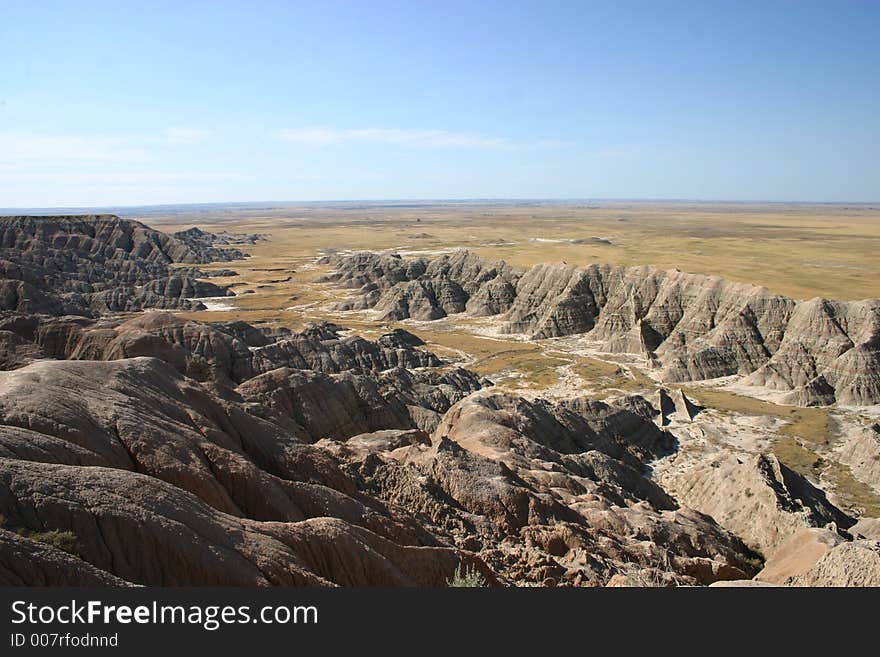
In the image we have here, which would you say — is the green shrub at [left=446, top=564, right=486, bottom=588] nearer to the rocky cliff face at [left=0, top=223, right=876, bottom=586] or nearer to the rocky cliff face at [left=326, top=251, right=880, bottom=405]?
the rocky cliff face at [left=0, top=223, right=876, bottom=586]

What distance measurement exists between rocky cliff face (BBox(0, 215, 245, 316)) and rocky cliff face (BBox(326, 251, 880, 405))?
34.7m

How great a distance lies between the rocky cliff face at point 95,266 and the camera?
75312 millimetres

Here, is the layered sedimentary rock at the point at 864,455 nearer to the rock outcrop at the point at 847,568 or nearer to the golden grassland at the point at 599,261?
the golden grassland at the point at 599,261

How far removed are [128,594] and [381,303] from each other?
3514 inches

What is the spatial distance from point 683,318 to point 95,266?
107 metres

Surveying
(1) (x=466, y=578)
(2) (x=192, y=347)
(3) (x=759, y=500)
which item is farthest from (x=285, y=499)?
(2) (x=192, y=347)

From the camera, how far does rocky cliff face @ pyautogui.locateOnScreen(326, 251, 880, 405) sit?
2042 inches

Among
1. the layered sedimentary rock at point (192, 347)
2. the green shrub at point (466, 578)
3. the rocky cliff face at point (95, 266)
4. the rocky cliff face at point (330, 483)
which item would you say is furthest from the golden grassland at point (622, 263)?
the green shrub at point (466, 578)

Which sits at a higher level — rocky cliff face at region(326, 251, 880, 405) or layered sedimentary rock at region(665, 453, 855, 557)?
rocky cliff face at region(326, 251, 880, 405)

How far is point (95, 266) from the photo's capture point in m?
114

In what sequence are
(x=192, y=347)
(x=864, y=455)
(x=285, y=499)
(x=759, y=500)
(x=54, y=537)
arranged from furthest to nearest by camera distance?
(x=192, y=347) < (x=864, y=455) < (x=759, y=500) < (x=285, y=499) < (x=54, y=537)

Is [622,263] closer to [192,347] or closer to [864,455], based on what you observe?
[864,455]

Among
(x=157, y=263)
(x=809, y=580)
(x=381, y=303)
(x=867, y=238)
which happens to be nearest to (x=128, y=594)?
(x=809, y=580)

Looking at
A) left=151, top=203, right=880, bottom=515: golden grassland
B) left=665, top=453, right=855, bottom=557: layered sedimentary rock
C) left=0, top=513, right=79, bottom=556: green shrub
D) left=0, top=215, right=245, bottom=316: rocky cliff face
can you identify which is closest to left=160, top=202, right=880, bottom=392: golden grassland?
left=151, top=203, right=880, bottom=515: golden grassland
